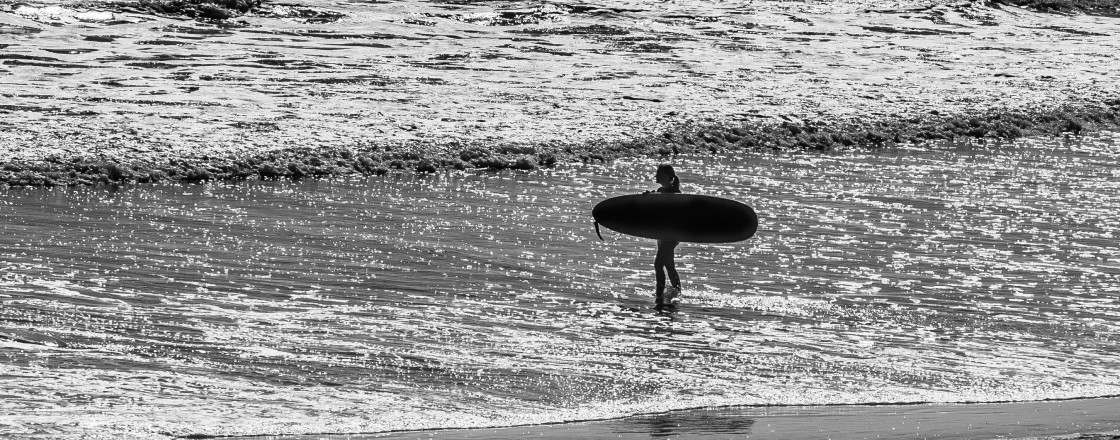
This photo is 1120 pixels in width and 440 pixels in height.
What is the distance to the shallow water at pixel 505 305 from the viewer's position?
11.3 meters

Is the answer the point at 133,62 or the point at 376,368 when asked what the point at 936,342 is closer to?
the point at 376,368

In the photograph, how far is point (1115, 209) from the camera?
20.7m

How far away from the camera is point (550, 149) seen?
2572 centimetres

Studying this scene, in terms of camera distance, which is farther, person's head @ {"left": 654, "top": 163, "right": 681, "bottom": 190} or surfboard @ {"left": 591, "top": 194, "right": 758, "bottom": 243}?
person's head @ {"left": 654, "top": 163, "right": 681, "bottom": 190}

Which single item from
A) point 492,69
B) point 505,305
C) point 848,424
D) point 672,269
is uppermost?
point 848,424

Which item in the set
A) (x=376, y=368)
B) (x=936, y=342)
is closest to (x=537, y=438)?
(x=376, y=368)

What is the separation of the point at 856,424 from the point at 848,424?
53 mm

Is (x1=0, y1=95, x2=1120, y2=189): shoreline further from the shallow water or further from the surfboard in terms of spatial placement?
the surfboard

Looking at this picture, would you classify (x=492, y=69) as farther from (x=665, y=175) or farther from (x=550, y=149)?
(x=665, y=175)

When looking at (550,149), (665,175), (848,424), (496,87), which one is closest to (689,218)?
(665,175)

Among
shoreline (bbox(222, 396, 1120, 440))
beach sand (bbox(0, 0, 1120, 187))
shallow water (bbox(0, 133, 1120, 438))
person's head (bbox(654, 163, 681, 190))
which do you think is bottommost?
beach sand (bbox(0, 0, 1120, 187))

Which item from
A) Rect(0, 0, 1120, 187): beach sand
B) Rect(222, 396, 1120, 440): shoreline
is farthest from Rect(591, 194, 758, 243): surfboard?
Rect(0, 0, 1120, 187): beach sand

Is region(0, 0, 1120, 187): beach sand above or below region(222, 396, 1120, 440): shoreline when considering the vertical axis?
below

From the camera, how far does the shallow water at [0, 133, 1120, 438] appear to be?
11297 millimetres
